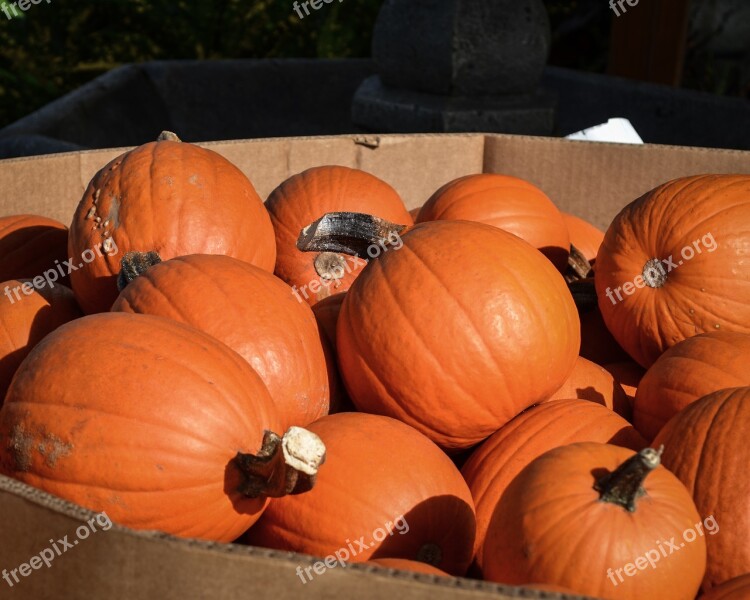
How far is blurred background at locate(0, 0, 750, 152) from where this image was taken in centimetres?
750

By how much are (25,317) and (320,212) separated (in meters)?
0.79

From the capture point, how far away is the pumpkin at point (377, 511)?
146 centimetres

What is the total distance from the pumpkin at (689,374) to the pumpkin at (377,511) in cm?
51

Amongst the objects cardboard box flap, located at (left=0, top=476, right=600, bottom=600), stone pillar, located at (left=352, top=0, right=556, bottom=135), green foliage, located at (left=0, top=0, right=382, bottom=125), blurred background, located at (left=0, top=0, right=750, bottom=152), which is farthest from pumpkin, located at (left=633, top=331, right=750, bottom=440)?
green foliage, located at (left=0, top=0, right=382, bottom=125)

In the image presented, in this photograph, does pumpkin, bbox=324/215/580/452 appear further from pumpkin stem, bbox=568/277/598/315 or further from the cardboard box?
the cardboard box

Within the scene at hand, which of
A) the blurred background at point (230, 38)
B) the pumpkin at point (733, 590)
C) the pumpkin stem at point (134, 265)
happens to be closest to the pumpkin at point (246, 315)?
the pumpkin stem at point (134, 265)

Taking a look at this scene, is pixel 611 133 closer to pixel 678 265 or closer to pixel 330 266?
pixel 678 265

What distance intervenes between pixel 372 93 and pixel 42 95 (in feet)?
12.3

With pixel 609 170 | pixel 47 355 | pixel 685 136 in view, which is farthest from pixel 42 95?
pixel 47 355

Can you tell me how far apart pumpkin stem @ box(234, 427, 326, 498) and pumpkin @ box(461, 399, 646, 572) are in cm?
43

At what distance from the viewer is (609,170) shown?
9.29 feet

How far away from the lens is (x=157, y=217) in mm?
1913

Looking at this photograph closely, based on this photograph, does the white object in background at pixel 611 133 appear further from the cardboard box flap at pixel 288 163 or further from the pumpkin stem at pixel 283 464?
the pumpkin stem at pixel 283 464

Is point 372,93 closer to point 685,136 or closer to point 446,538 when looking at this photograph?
point 685,136
